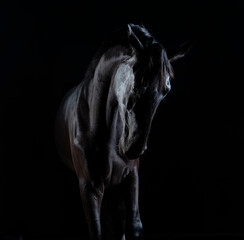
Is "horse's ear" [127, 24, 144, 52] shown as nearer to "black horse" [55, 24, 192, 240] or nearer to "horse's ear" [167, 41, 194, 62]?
"black horse" [55, 24, 192, 240]

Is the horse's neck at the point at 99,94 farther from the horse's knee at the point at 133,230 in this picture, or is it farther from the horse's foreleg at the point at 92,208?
the horse's knee at the point at 133,230

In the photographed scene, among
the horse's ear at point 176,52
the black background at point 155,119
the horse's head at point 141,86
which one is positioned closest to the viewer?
the horse's head at point 141,86

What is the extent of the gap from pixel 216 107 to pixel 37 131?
3.33 feet

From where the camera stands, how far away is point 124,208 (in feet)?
5.52

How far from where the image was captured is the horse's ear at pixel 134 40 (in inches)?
49.7

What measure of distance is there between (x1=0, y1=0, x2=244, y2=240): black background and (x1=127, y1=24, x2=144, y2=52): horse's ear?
3.48ft

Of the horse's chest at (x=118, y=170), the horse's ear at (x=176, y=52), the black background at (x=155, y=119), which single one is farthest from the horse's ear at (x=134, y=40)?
the black background at (x=155, y=119)

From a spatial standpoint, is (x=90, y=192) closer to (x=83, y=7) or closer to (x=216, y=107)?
(x=216, y=107)

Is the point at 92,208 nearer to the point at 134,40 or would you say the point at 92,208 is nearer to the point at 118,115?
the point at 118,115

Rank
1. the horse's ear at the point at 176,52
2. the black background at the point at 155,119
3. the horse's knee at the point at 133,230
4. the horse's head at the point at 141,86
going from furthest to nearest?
the black background at the point at 155,119, the horse's knee at the point at 133,230, the horse's ear at the point at 176,52, the horse's head at the point at 141,86

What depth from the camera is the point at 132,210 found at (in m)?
1.57

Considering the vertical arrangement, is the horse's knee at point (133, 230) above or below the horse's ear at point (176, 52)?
below

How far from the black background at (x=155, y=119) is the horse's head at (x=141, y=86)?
104cm

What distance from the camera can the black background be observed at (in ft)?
7.52
